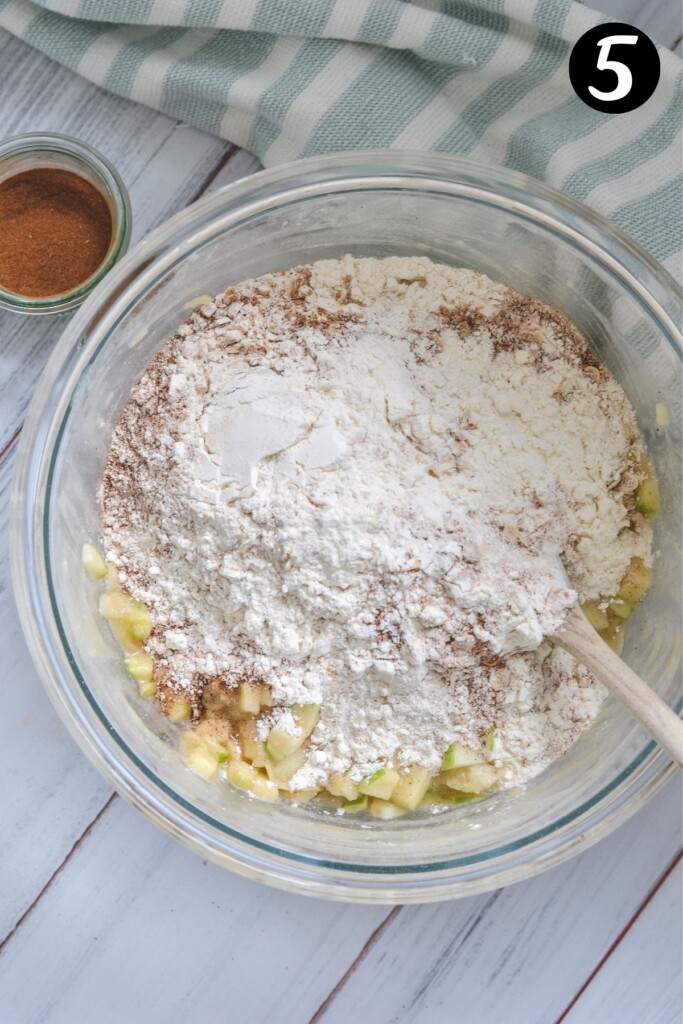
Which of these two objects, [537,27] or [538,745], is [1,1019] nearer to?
[538,745]

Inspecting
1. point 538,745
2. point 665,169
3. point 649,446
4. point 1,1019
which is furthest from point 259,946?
point 665,169

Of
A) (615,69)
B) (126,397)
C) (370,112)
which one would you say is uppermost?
(615,69)

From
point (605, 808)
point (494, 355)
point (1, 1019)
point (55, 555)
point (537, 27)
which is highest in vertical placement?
point (537, 27)

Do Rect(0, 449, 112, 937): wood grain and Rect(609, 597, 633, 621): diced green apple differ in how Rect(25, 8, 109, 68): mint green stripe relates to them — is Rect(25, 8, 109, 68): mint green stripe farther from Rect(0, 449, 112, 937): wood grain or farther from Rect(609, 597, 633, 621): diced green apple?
Rect(609, 597, 633, 621): diced green apple

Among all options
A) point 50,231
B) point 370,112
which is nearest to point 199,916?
point 50,231

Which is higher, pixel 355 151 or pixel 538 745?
pixel 355 151

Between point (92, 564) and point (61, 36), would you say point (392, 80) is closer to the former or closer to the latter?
point (61, 36)
